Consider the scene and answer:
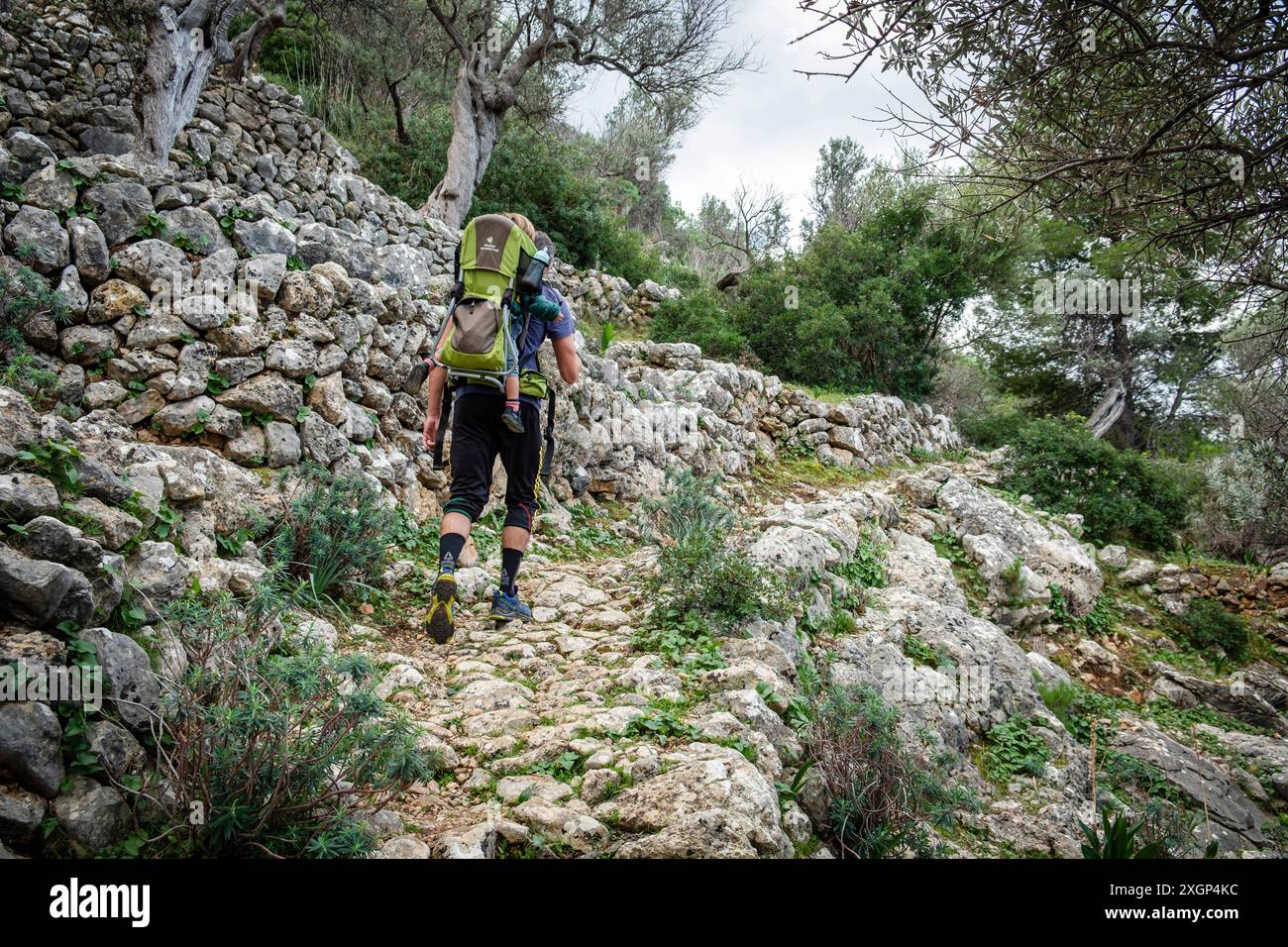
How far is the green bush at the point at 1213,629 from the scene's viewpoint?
8.44 metres

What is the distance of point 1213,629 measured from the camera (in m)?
8.53

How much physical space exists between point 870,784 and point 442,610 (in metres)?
2.40

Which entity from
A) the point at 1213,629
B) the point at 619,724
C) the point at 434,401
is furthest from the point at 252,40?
the point at 1213,629

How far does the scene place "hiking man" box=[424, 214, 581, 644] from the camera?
402cm

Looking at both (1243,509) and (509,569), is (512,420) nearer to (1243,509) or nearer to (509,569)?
(509,569)

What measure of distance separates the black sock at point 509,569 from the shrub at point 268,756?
191 cm

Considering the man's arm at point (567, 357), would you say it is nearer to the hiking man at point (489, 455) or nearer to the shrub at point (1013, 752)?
the hiking man at point (489, 455)

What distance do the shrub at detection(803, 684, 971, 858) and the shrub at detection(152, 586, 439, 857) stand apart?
6.03 ft

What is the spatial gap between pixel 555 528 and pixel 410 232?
6.33m

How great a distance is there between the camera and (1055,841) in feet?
13.3
